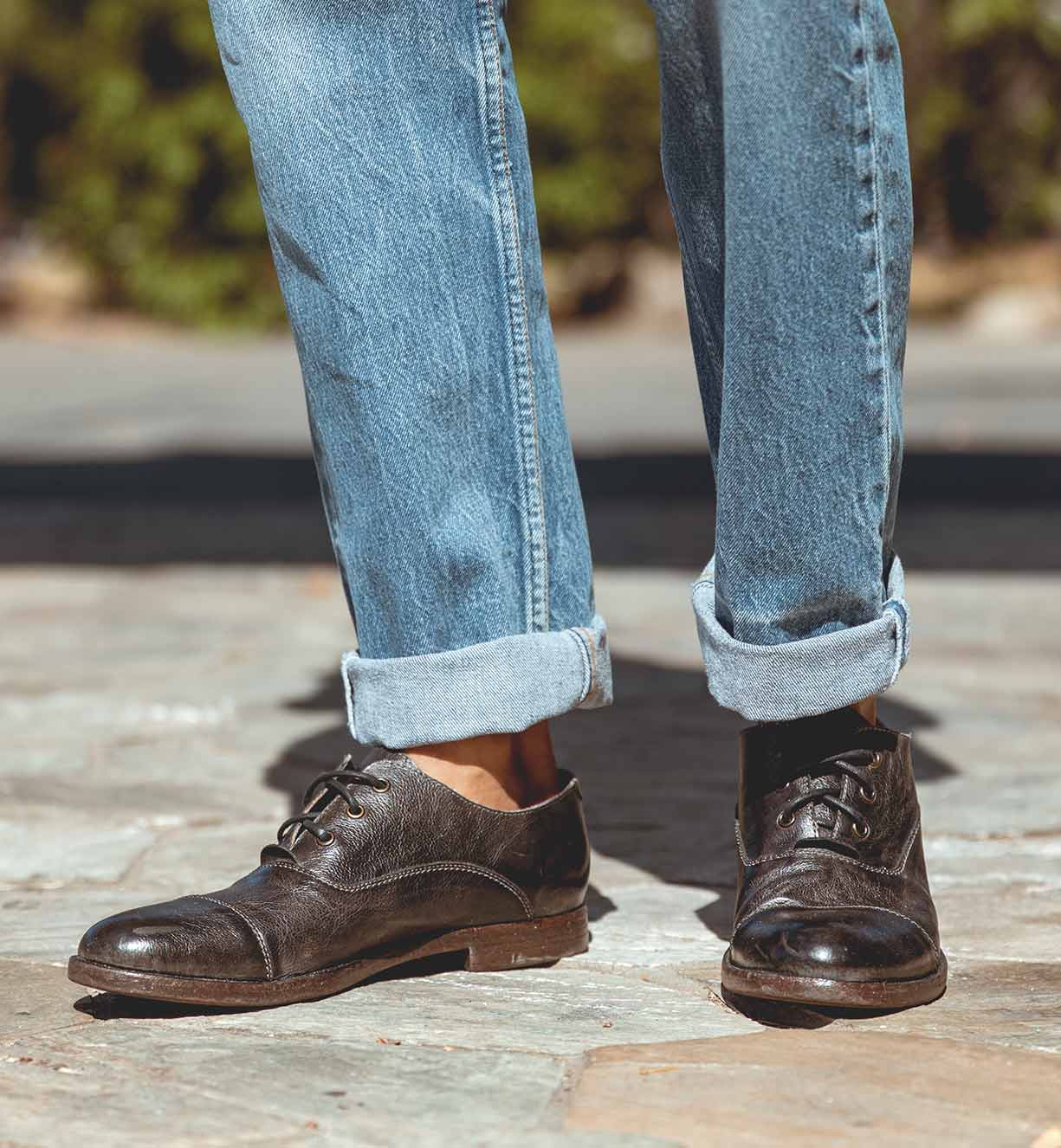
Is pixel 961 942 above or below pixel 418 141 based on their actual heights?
below

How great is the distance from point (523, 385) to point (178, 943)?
0.49m

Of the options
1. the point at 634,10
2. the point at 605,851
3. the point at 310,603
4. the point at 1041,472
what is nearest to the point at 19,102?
the point at 634,10

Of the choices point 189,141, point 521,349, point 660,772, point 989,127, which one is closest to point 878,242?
point 521,349

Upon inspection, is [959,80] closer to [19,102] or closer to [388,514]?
[19,102]

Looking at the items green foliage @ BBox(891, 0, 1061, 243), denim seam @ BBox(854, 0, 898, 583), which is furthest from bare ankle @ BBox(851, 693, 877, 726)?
green foliage @ BBox(891, 0, 1061, 243)

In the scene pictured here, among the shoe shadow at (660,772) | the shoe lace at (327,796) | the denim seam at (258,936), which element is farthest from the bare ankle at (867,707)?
the denim seam at (258,936)

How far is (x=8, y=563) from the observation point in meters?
3.72

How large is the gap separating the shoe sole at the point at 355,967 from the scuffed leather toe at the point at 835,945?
191 millimetres

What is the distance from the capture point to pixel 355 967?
140 centimetres

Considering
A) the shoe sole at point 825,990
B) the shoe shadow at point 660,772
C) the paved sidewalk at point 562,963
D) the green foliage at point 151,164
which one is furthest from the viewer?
the green foliage at point 151,164

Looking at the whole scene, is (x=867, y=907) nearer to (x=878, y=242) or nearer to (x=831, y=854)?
(x=831, y=854)

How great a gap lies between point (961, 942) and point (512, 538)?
49cm

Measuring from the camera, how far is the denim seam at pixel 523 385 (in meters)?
1.44

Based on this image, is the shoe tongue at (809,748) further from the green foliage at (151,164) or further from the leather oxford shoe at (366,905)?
the green foliage at (151,164)
